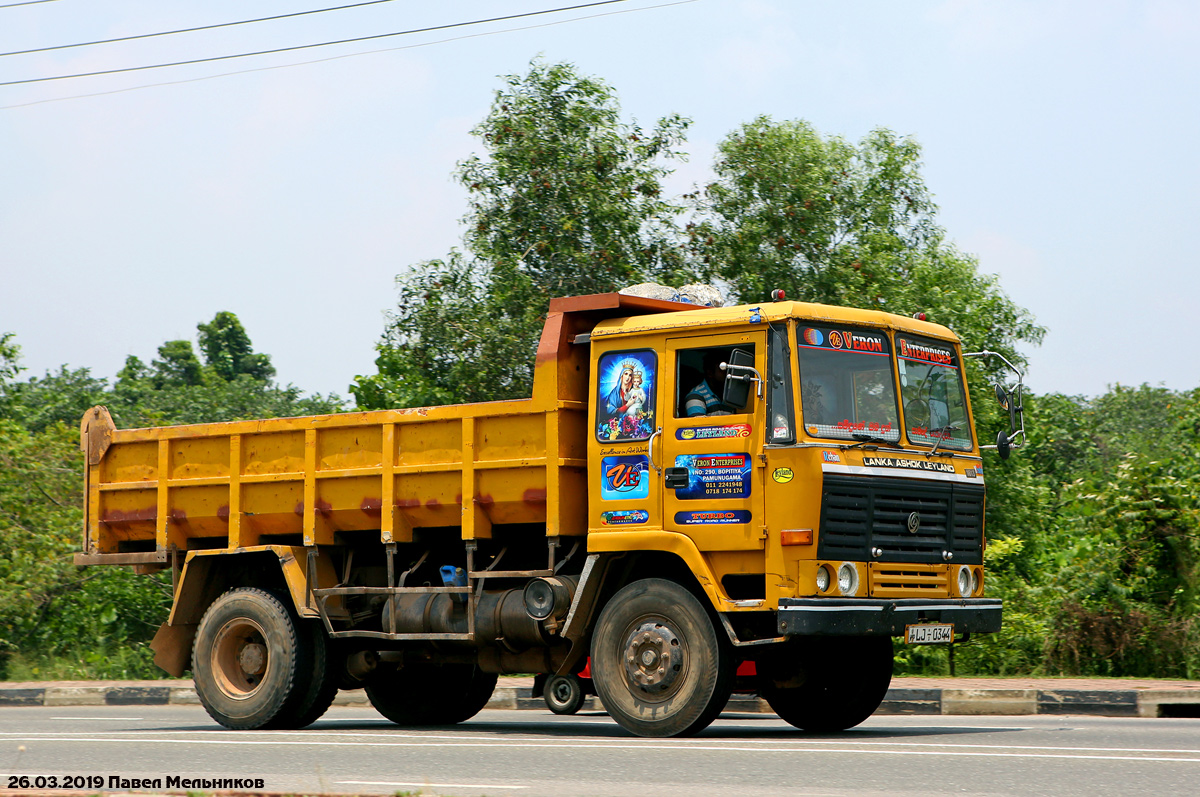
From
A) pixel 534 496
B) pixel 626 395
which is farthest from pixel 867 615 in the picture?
pixel 534 496

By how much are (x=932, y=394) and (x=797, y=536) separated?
1.88 metres

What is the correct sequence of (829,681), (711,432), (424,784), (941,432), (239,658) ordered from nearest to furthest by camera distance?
(424,784)
(711,432)
(941,432)
(829,681)
(239,658)

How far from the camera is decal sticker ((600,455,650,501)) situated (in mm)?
10406

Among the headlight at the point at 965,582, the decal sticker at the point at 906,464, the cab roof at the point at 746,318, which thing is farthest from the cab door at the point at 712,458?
the headlight at the point at 965,582

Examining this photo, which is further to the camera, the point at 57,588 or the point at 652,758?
the point at 57,588

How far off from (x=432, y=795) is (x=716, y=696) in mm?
3412

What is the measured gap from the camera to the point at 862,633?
970 cm

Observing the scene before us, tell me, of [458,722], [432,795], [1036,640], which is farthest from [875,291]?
[432,795]

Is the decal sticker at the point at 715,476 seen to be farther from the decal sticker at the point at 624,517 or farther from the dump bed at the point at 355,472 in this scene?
the dump bed at the point at 355,472

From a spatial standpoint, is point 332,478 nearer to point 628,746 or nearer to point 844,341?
point 628,746

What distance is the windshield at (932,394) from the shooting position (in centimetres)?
1055

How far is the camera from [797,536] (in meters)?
9.65

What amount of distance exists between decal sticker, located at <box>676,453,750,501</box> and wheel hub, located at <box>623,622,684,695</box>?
3.15 feet

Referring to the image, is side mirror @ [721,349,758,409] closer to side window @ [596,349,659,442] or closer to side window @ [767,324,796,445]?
side window @ [767,324,796,445]
